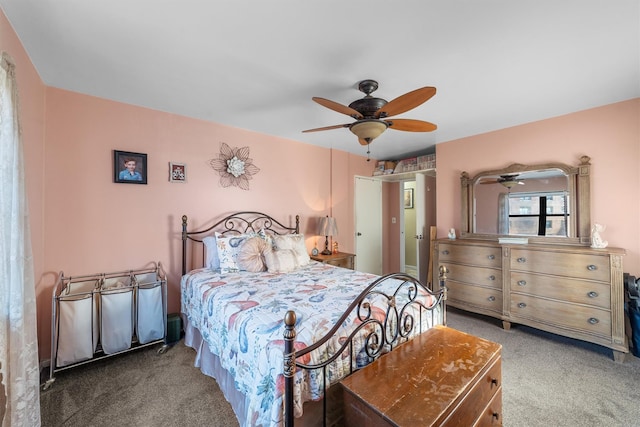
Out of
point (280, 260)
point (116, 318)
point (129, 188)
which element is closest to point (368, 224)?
point (280, 260)

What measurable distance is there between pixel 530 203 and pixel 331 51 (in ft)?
10.1

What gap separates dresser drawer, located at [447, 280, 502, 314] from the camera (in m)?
3.11

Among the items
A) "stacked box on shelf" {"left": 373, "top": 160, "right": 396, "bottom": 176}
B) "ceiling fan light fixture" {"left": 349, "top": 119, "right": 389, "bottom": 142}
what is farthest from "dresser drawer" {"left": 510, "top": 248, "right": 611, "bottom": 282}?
"stacked box on shelf" {"left": 373, "top": 160, "right": 396, "bottom": 176}

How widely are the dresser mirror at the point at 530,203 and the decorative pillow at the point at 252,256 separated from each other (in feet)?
Answer: 9.51

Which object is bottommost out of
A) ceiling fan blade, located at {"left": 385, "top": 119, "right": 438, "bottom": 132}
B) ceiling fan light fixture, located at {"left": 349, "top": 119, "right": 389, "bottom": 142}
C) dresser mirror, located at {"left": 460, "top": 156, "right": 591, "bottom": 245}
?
dresser mirror, located at {"left": 460, "top": 156, "right": 591, "bottom": 245}

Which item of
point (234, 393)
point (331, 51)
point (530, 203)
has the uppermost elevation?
point (331, 51)

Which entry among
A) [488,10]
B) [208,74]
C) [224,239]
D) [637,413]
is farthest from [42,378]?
[637,413]

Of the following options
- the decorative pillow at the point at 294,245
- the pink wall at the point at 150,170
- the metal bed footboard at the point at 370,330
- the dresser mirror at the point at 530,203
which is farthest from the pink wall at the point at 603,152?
the decorative pillow at the point at 294,245

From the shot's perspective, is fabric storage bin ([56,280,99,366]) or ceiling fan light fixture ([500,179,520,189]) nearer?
fabric storage bin ([56,280,99,366])

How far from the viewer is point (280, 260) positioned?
2.76 metres

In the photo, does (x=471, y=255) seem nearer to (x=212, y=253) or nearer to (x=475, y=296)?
(x=475, y=296)

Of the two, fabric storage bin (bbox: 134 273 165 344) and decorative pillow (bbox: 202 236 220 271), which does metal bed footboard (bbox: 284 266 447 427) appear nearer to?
decorative pillow (bbox: 202 236 220 271)

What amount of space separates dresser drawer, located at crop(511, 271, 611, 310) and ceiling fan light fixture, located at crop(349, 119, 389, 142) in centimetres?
240

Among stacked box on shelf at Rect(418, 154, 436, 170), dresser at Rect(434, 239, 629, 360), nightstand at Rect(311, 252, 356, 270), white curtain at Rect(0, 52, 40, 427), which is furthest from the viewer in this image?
stacked box on shelf at Rect(418, 154, 436, 170)
